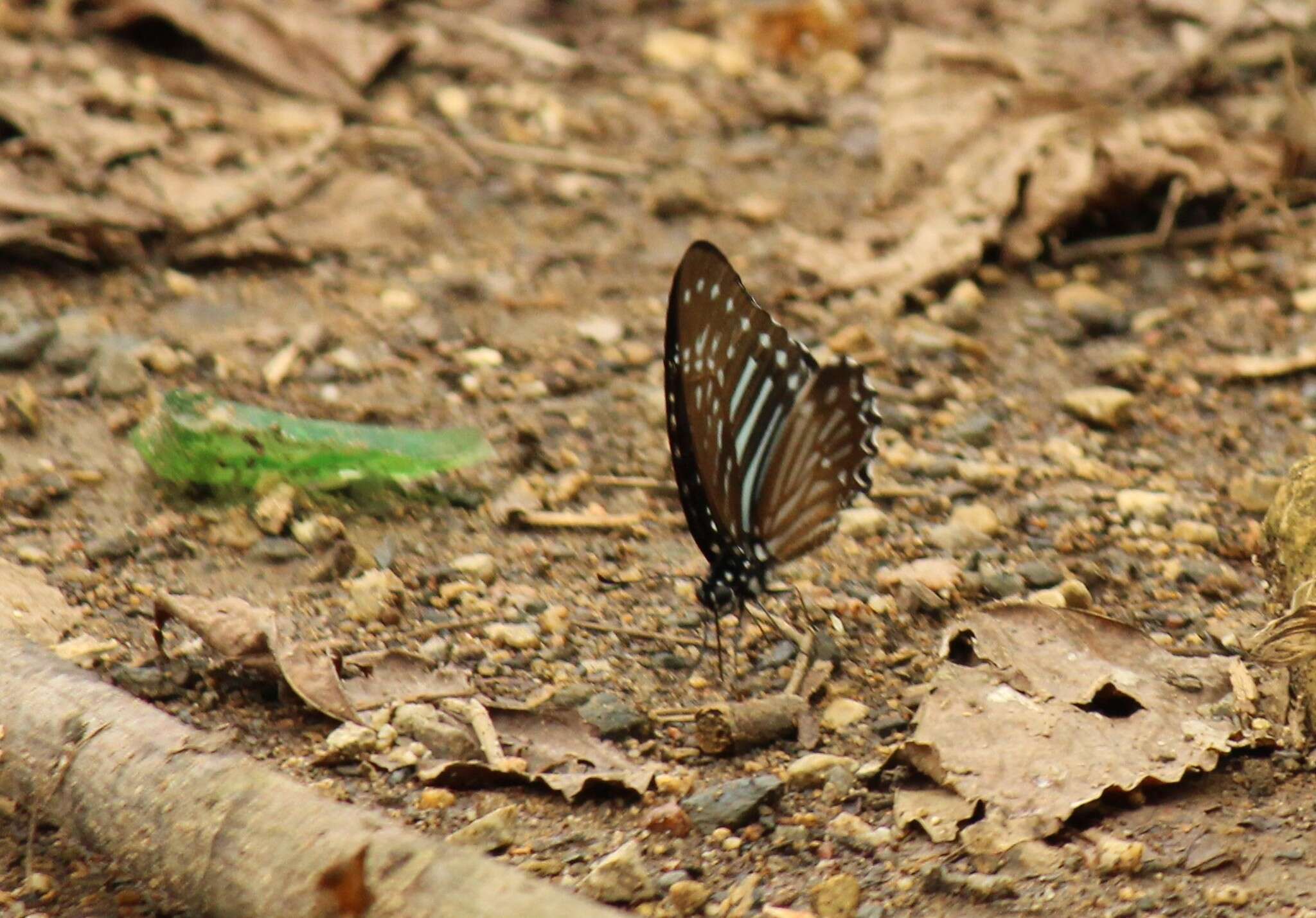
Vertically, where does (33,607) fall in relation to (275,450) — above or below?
below

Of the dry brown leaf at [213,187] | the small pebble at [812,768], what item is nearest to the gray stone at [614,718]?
the small pebble at [812,768]

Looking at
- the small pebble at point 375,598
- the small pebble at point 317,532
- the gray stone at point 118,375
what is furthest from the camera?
the gray stone at point 118,375

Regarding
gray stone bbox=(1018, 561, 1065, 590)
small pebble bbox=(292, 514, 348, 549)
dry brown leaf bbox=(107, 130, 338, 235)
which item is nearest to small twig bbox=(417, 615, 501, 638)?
small pebble bbox=(292, 514, 348, 549)

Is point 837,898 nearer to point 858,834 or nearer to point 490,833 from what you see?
point 858,834

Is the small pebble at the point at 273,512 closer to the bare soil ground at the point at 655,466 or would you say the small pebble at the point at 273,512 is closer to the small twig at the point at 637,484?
the bare soil ground at the point at 655,466

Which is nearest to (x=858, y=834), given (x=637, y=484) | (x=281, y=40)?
(x=637, y=484)

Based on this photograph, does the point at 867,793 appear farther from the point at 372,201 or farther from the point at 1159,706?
the point at 372,201

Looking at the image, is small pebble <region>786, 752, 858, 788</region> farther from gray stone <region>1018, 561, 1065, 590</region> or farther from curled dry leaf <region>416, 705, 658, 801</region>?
gray stone <region>1018, 561, 1065, 590</region>
